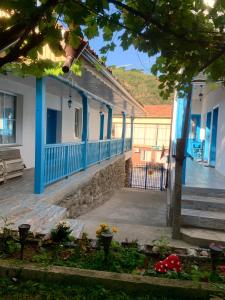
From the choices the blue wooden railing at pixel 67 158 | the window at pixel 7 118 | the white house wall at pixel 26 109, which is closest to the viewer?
the blue wooden railing at pixel 67 158

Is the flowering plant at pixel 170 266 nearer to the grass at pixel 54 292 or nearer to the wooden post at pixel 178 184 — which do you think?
the grass at pixel 54 292

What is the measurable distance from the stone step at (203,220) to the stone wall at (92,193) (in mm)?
2678

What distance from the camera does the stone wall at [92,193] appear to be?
735 cm

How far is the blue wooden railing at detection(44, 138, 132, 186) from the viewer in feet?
22.2

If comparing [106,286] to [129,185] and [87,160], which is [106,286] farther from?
[129,185]

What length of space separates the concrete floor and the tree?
2825mm

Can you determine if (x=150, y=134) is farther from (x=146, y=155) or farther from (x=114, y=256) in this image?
(x=114, y=256)

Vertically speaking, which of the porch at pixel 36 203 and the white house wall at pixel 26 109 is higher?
the white house wall at pixel 26 109

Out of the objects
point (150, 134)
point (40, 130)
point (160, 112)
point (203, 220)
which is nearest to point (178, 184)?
point (203, 220)

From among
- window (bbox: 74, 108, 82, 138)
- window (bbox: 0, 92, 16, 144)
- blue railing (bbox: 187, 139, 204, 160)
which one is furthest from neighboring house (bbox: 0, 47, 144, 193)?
blue railing (bbox: 187, 139, 204, 160)

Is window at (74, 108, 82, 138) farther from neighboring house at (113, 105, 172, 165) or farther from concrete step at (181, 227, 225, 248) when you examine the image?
neighboring house at (113, 105, 172, 165)

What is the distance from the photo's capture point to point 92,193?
9875 millimetres

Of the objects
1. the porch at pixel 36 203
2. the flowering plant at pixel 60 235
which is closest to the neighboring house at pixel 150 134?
the porch at pixel 36 203

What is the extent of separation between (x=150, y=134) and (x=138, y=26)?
33644 millimetres
